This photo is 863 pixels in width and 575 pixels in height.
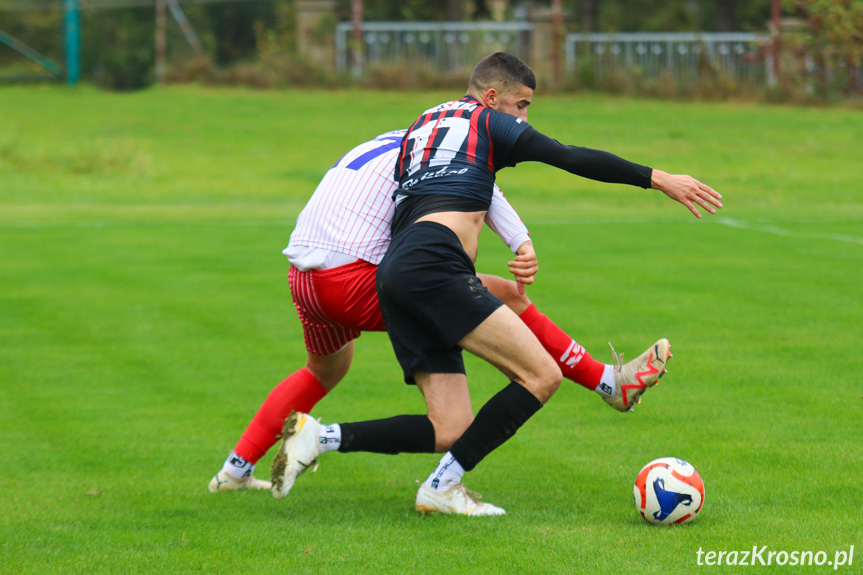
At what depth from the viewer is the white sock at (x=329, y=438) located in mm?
4746

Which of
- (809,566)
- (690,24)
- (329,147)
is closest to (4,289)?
(809,566)

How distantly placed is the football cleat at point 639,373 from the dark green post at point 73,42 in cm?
3417

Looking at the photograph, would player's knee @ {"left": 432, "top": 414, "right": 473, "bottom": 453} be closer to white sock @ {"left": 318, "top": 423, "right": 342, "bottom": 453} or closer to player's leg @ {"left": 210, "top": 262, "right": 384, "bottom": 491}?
white sock @ {"left": 318, "top": 423, "right": 342, "bottom": 453}

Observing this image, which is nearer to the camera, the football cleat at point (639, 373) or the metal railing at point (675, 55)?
the football cleat at point (639, 373)

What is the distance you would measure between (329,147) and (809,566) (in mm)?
24523

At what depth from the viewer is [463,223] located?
4.73 m

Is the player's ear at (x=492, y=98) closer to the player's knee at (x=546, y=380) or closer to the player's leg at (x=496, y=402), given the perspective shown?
the player's leg at (x=496, y=402)

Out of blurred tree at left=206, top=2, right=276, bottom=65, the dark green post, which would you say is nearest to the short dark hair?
the dark green post

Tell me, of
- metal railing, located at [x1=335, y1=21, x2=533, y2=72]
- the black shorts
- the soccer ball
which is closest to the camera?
the soccer ball

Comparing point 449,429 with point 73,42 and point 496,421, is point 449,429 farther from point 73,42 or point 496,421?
point 73,42

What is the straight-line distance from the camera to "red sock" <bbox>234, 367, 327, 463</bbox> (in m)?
5.46

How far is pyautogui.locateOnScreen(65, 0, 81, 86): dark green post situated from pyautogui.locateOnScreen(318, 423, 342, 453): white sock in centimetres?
3430

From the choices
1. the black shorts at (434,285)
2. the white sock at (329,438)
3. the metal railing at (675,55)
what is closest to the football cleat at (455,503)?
the white sock at (329,438)

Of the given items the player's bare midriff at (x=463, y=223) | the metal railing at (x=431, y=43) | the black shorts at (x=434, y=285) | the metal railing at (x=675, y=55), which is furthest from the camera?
the metal railing at (x=431, y=43)
